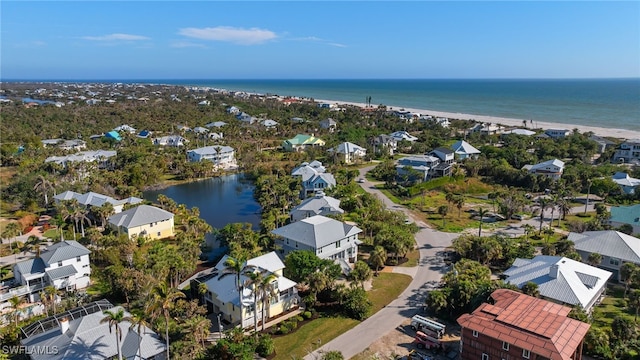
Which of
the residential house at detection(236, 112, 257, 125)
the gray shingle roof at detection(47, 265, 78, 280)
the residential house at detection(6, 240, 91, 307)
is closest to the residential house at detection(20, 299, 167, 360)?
the gray shingle roof at detection(47, 265, 78, 280)

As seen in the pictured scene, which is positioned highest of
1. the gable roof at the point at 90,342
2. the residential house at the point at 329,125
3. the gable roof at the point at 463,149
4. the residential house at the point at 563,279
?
the residential house at the point at 329,125

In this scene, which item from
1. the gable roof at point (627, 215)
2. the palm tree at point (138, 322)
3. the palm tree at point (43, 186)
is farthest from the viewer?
the palm tree at point (43, 186)

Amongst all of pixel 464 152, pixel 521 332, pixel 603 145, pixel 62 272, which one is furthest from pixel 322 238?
pixel 603 145

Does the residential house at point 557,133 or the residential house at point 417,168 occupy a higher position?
the residential house at point 557,133

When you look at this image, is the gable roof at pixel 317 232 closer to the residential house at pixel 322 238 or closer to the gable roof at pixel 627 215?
the residential house at pixel 322 238

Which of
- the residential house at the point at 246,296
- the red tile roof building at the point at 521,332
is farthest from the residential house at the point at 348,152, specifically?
the red tile roof building at the point at 521,332

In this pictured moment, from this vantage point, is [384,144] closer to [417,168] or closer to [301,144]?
[301,144]
